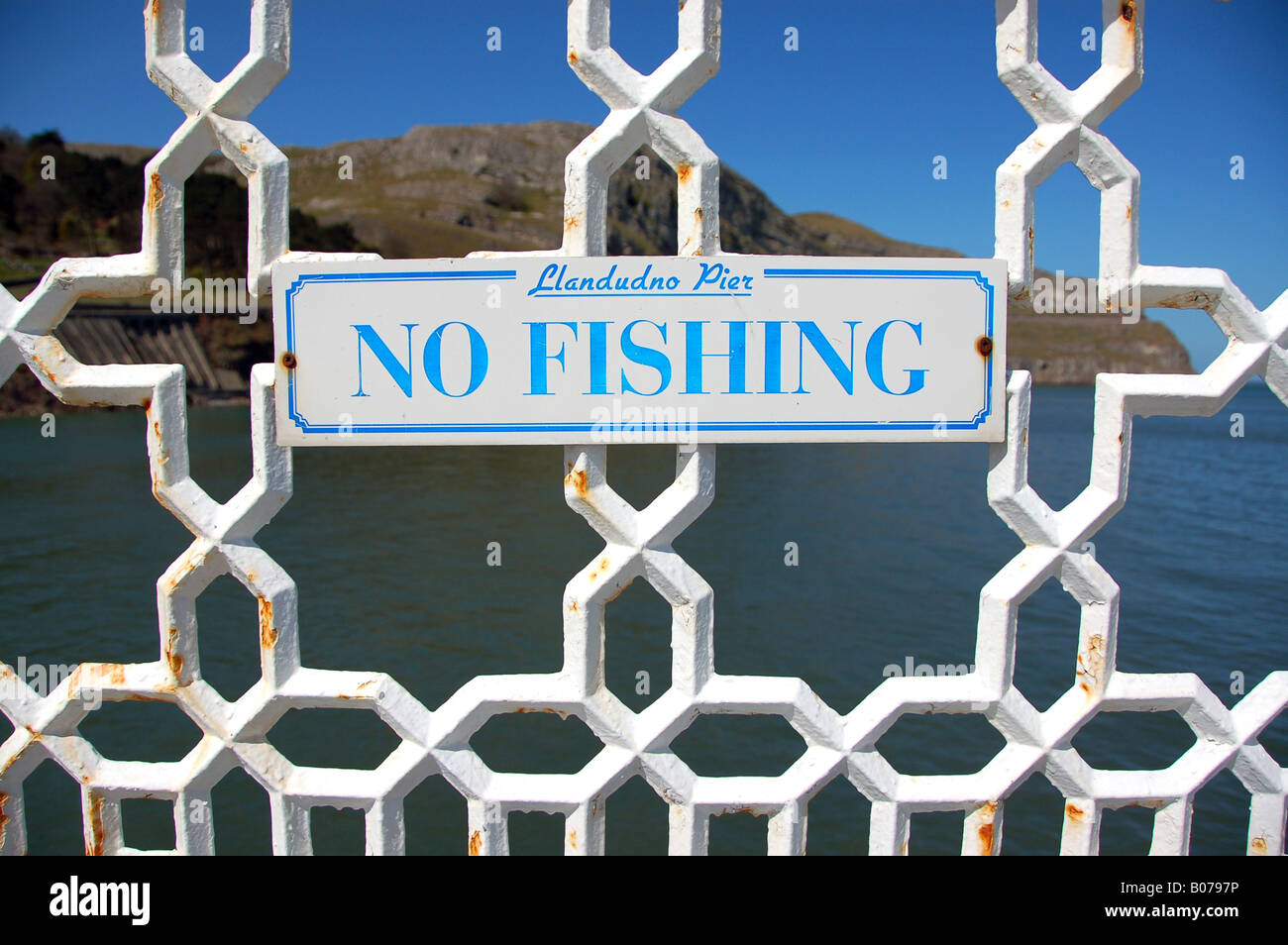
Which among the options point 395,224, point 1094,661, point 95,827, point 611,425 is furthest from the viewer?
point 395,224

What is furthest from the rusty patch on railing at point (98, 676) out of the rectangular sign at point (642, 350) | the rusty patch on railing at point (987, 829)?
the rusty patch on railing at point (987, 829)

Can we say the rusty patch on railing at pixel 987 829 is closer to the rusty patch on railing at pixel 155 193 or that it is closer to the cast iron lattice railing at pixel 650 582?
the cast iron lattice railing at pixel 650 582

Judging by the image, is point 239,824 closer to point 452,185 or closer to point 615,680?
point 615,680

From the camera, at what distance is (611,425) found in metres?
1.84

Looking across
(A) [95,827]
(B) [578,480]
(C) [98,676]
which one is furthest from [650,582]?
(A) [95,827]

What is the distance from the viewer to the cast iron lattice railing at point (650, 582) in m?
1.83

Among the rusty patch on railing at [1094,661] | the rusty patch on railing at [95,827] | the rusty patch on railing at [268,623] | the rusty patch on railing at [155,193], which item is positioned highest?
the rusty patch on railing at [155,193]

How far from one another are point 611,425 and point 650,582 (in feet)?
1.30

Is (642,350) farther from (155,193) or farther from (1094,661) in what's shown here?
(1094,661)

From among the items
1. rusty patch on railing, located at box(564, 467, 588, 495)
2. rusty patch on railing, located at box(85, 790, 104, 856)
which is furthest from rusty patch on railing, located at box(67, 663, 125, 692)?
rusty patch on railing, located at box(564, 467, 588, 495)

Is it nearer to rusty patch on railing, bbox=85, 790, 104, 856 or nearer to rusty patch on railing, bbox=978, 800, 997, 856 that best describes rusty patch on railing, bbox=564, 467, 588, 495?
rusty patch on railing, bbox=978, 800, 997, 856

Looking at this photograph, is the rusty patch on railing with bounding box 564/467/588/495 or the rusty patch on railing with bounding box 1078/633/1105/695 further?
the rusty patch on railing with bounding box 1078/633/1105/695

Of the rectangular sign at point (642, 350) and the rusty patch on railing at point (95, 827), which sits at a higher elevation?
the rectangular sign at point (642, 350)

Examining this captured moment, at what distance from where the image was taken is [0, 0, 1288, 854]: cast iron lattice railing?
1.83 metres
